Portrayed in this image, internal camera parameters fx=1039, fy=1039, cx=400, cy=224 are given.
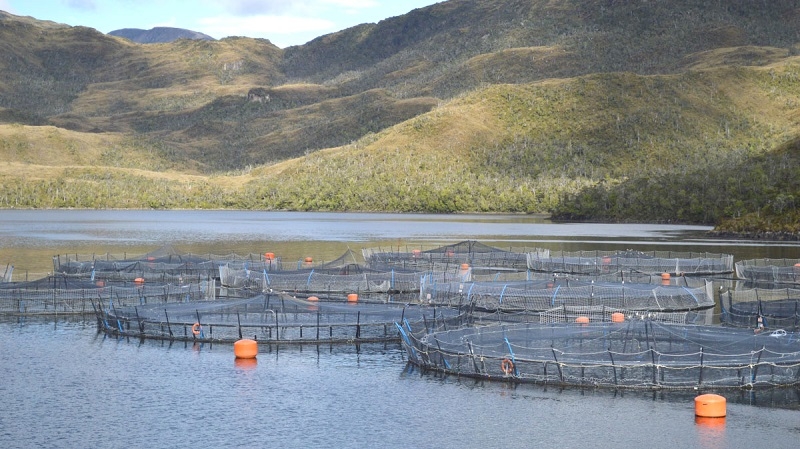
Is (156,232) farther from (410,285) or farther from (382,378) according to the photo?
(382,378)

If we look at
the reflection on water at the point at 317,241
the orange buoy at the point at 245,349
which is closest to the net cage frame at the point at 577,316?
the orange buoy at the point at 245,349

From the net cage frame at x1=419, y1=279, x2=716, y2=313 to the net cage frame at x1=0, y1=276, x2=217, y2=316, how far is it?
13486mm

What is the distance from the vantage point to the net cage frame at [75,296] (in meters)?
54.2

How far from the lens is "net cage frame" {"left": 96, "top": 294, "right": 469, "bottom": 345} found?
46.1m

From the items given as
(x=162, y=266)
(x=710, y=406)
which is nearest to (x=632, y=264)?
(x=162, y=266)

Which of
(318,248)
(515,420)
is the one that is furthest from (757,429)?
(318,248)

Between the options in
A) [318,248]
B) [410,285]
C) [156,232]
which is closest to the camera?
[410,285]

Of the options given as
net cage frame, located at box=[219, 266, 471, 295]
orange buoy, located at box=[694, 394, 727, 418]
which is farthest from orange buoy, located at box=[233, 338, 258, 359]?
net cage frame, located at box=[219, 266, 471, 295]

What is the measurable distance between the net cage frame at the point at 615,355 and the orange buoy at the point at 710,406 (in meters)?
2.71

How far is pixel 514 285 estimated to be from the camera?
55.7m

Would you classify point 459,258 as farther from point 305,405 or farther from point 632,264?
point 305,405

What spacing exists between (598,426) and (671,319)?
Result: 61.9 feet

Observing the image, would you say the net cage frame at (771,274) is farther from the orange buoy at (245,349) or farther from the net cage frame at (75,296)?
the orange buoy at (245,349)

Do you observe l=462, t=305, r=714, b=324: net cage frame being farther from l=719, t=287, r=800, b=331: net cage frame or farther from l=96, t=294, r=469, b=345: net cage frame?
l=96, t=294, r=469, b=345: net cage frame
